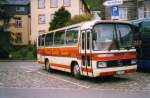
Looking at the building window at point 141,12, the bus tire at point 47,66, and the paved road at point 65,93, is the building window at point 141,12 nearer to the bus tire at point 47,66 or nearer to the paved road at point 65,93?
the bus tire at point 47,66

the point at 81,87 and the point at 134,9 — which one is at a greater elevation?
the point at 134,9

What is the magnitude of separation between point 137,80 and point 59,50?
542 centimetres

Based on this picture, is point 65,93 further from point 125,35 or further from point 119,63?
point 125,35

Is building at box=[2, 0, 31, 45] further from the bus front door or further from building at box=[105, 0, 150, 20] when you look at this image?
the bus front door

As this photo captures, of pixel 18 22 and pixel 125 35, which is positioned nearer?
pixel 125 35

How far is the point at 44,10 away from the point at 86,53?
194ft

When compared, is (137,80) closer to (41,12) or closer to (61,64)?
(61,64)

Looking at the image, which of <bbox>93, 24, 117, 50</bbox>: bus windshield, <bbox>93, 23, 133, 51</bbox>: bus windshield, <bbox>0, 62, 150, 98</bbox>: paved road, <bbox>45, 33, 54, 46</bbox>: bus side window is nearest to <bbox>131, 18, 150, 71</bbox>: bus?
<bbox>0, 62, 150, 98</bbox>: paved road

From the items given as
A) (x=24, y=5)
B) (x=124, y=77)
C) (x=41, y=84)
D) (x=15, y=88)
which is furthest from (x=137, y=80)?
(x=24, y=5)

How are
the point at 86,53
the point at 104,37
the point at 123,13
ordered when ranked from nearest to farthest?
the point at 104,37, the point at 86,53, the point at 123,13

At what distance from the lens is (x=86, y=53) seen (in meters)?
20.1

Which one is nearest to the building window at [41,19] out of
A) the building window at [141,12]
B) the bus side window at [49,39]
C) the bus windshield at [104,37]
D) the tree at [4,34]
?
the tree at [4,34]

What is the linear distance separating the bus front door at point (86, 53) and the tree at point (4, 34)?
38.7 m

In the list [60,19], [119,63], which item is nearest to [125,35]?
[119,63]
